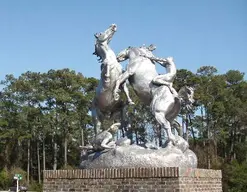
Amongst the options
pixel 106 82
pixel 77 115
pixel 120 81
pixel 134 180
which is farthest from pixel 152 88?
pixel 77 115

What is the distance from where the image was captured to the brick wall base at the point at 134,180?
9.15m

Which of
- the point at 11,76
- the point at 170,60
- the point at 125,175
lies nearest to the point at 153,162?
the point at 125,175

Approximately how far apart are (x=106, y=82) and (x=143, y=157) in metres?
2.36

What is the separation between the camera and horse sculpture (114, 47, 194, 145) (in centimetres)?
1049

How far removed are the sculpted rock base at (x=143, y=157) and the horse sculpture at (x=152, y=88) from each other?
1.27 ft

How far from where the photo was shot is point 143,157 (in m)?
9.85

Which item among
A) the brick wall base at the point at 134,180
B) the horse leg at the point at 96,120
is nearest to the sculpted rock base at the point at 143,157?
the brick wall base at the point at 134,180

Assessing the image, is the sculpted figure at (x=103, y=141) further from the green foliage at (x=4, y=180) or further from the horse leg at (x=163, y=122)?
the green foliage at (x=4, y=180)

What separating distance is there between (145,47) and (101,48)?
48.9 inches

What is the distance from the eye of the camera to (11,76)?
1533 inches

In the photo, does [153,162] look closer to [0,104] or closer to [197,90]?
[197,90]

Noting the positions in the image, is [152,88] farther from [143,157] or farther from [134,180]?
[134,180]

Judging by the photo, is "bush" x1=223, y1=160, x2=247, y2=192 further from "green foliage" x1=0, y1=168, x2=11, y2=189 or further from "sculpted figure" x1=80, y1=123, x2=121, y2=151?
"green foliage" x1=0, y1=168, x2=11, y2=189

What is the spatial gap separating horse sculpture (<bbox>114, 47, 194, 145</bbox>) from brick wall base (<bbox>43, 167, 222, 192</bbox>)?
113cm
